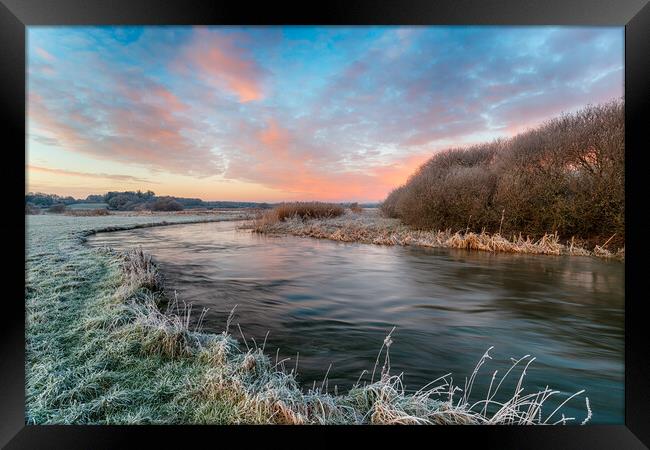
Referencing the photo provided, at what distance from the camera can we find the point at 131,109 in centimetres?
353

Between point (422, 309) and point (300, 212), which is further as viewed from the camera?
point (300, 212)

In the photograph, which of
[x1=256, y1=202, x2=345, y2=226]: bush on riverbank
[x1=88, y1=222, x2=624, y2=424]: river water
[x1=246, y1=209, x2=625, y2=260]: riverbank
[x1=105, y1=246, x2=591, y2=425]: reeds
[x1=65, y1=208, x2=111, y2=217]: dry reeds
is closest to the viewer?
[x1=105, y1=246, x2=591, y2=425]: reeds

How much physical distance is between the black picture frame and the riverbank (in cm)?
177

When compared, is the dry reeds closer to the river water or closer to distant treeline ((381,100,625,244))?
the river water

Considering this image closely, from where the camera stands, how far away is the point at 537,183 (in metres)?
6.32

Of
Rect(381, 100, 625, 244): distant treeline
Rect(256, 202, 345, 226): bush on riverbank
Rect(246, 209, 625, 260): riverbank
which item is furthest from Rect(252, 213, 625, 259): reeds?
Rect(381, 100, 625, 244): distant treeline

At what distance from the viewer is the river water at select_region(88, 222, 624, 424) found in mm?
2404

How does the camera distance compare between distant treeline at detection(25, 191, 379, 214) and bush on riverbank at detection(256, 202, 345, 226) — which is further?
bush on riverbank at detection(256, 202, 345, 226)

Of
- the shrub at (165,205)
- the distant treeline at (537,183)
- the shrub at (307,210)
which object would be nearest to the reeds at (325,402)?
the shrub at (165,205)

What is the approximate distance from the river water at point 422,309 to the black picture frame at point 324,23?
0.35 meters

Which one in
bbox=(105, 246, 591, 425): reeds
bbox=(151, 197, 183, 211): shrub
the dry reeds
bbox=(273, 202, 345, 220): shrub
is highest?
bbox=(273, 202, 345, 220): shrub

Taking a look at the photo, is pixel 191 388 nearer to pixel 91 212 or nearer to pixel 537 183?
pixel 91 212

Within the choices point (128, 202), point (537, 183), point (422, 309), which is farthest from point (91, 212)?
point (537, 183)

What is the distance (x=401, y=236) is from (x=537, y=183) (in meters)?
3.41
